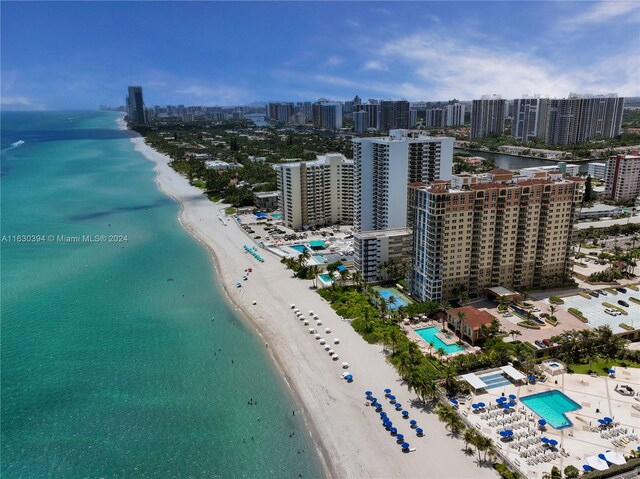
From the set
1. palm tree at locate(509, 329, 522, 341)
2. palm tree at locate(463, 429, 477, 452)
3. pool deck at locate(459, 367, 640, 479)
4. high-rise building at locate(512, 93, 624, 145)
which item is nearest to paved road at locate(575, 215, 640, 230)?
palm tree at locate(509, 329, 522, 341)

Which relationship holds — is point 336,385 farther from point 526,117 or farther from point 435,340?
point 526,117

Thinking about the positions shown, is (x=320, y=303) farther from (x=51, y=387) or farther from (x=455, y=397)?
(x=51, y=387)

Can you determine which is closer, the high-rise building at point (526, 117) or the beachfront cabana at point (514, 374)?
the beachfront cabana at point (514, 374)

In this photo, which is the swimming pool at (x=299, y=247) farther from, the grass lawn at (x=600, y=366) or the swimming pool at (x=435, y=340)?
the grass lawn at (x=600, y=366)

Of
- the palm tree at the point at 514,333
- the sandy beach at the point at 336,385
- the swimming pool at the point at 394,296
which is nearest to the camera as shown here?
the sandy beach at the point at 336,385

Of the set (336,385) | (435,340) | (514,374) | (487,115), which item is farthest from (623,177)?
(487,115)

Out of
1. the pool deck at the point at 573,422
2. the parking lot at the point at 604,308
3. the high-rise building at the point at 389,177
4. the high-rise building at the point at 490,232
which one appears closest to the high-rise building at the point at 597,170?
the high-rise building at the point at 389,177

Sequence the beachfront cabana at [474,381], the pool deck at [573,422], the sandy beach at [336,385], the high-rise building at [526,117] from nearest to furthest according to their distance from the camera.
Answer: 1. the pool deck at [573,422]
2. the sandy beach at [336,385]
3. the beachfront cabana at [474,381]
4. the high-rise building at [526,117]

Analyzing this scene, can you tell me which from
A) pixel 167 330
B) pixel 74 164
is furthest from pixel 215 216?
pixel 74 164
